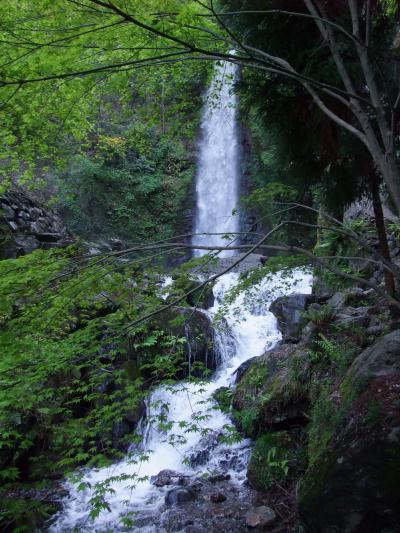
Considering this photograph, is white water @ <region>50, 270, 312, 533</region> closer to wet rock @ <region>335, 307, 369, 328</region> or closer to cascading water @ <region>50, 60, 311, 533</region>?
cascading water @ <region>50, 60, 311, 533</region>

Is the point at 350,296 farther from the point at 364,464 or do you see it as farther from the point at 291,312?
the point at 364,464

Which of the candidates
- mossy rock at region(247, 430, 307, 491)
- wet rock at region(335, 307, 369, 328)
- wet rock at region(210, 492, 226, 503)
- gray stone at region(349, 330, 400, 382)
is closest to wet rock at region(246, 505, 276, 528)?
mossy rock at region(247, 430, 307, 491)

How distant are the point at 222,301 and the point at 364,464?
3.03 metres

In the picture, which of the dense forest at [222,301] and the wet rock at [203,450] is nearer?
the dense forest at [222,301]

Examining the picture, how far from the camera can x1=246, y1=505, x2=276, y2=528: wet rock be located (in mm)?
5035

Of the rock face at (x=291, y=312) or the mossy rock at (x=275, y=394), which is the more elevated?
the rock face at (x=291, y=312)

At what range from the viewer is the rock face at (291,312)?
29.3ft

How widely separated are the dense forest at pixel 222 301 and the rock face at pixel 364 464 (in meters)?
0.02

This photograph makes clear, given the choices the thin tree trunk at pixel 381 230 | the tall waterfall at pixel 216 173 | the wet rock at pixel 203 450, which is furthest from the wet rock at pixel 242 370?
the tall waterfall at pixel 216 173

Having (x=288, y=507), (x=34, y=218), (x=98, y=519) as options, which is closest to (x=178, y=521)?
(x=98, y=519)

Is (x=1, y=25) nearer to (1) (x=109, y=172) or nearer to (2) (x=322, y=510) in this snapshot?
(2) (x=322, y=510)

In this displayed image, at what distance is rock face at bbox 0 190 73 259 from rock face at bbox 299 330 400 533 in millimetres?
7086

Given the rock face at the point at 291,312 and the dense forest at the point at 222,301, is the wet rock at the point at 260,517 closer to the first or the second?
the dense forest at the point at 222,301

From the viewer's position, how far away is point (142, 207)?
21.5 m
